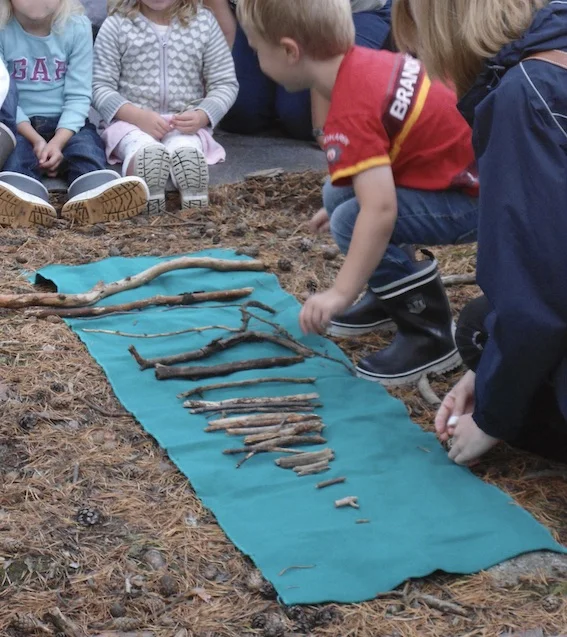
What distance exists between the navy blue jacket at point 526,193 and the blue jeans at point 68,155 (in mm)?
3261

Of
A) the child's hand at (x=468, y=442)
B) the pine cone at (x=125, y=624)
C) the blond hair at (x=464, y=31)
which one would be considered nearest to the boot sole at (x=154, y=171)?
the child's hand at (x=468, y=442)

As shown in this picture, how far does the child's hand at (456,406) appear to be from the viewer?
2.58m

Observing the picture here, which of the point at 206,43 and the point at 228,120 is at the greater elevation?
the point at 206,43

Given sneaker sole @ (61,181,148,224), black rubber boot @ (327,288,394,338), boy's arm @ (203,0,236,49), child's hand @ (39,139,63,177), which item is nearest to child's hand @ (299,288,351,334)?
black rubber boot @ (327,288,394,338)

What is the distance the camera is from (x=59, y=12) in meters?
5.21

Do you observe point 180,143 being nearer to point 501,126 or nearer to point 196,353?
point 196,353

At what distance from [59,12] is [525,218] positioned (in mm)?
3872

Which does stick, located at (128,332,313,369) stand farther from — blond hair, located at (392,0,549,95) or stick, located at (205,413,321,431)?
blond hair, located at (392,0,549,95)

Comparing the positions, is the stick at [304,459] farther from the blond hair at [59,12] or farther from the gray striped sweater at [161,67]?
the blond hair at [59,12]

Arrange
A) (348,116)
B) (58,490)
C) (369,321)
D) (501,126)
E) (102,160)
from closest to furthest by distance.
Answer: (501,126) < (58,490) < (348,116) < (369,321) < (102,160)

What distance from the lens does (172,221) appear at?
4859 millimetres

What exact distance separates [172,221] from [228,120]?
5.96 ft

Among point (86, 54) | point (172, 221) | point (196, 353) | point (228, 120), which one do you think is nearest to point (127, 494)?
point (196, 353)

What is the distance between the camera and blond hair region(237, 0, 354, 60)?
9.63ft
